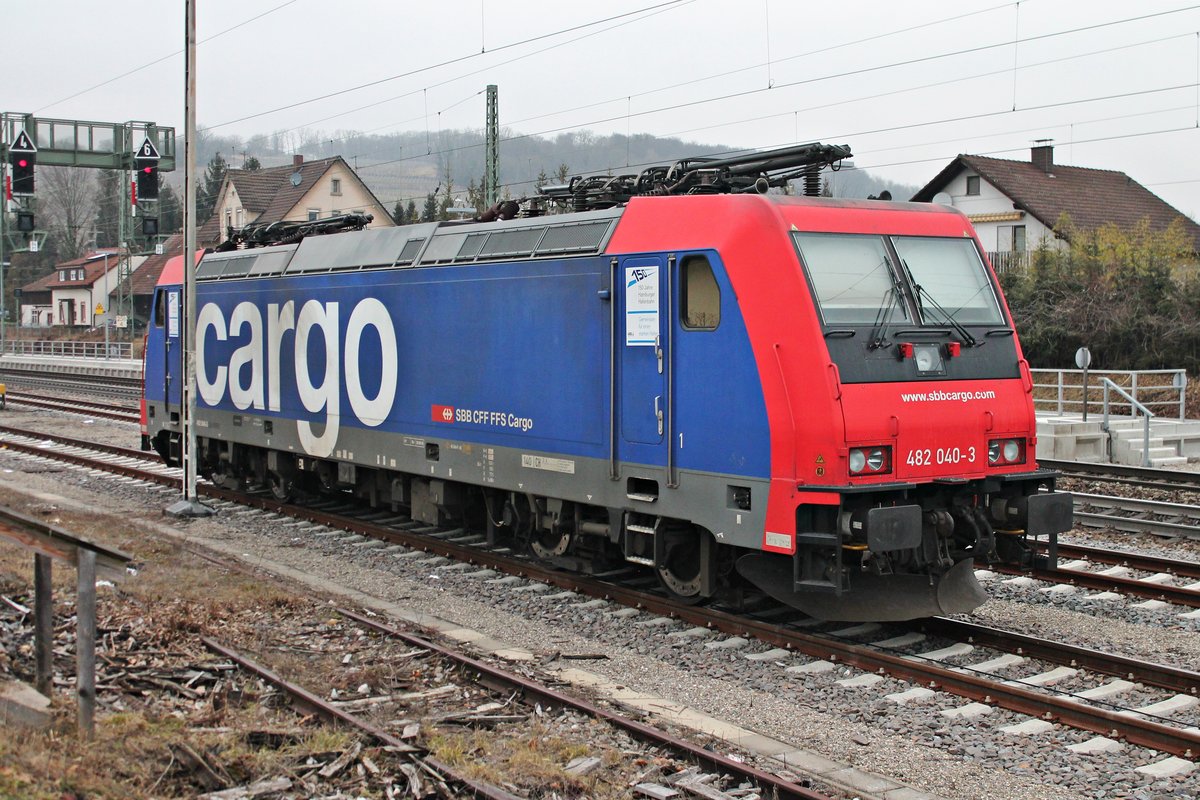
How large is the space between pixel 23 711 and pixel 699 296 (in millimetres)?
5478

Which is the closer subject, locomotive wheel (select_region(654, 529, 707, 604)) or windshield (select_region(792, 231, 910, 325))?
windshield (select_region(792, 231, 910, 325))

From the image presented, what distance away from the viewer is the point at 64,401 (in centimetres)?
3366

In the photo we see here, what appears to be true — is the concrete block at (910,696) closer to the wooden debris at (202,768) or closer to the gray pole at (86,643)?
the wooden debris at (202,768)

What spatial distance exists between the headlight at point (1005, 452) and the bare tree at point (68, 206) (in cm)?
10439

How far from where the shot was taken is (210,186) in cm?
10419

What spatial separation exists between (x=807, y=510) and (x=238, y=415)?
10466 mm

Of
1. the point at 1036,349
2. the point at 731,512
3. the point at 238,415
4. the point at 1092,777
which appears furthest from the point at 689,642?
the point at 1036,349

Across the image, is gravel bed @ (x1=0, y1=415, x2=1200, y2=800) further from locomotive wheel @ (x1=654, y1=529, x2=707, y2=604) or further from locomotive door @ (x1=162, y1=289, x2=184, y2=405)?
locomotive door @ (x1=162, y1=289, x2=184, y2=405)

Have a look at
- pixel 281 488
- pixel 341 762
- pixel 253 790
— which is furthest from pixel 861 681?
pixel 281 488

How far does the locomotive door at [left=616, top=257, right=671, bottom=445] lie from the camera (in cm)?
980

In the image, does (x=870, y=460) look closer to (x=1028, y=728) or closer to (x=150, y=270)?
(x=1028, y=728)

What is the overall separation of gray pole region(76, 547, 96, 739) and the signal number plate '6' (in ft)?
18.2

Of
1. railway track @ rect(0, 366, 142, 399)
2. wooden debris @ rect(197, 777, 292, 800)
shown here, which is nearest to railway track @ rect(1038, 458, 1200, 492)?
wooden debris @ rect(197, 777, 292, 800)

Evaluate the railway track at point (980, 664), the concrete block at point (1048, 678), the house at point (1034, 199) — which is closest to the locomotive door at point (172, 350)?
the railway track at point (980, 664)
